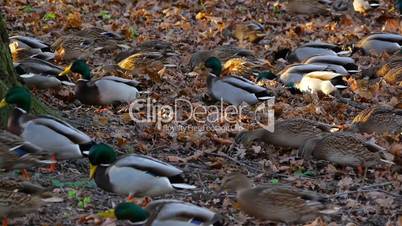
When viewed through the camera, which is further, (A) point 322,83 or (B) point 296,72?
(B) point 296,72

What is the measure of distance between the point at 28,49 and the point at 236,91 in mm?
2885

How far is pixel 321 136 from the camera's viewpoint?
8.71m

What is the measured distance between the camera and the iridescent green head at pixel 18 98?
320 inches

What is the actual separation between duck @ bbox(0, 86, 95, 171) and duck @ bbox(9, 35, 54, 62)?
10.8 feet

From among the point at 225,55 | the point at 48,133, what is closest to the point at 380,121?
the point at 48,133

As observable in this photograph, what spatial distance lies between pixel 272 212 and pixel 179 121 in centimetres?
291

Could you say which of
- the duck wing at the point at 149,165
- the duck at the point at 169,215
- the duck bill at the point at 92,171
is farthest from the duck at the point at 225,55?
the duck at the point at 169,215

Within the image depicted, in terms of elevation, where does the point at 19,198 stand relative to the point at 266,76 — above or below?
above

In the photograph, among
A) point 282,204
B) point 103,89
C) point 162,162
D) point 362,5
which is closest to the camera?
point 282,204

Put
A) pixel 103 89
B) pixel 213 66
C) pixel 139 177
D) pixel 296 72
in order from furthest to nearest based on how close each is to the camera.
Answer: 1. pixel 296 72
2. pixel 213 66
3. pixel 103 89
4. pixel 139 177

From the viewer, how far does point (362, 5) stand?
1590 cm

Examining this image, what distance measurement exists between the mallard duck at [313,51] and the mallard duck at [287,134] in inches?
149

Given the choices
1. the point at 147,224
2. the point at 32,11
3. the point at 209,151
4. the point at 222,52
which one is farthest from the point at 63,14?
the point at 147,224

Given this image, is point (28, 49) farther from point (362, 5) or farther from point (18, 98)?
point (362, 5)
